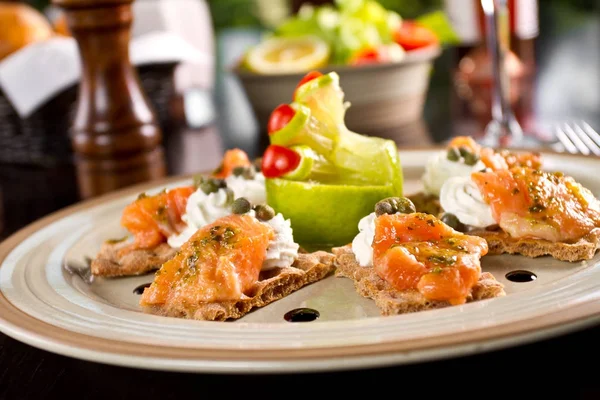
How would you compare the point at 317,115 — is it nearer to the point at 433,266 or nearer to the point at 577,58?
the point at 433,266

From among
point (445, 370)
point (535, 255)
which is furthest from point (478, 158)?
point (445, 370)

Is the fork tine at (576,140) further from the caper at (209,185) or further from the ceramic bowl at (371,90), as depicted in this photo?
the caper at (209,185)

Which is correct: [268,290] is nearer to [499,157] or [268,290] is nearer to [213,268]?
[213,268]

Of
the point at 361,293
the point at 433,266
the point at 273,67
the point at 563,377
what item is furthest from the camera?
the point at 273,67

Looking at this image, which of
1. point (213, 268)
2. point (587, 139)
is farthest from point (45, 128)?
point (587, 139)

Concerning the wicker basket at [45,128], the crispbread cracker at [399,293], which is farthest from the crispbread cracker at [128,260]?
the wicker basket at [45,128]

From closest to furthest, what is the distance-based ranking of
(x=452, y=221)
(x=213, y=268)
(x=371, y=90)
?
(x=213, y=268)
(x=452, y=221)
(x=371, y=90)

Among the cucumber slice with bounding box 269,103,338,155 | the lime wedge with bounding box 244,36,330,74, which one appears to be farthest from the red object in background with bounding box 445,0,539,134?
the cucumber slice with bounding box 269,103,338,155
